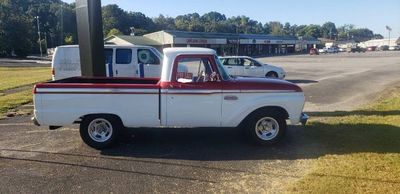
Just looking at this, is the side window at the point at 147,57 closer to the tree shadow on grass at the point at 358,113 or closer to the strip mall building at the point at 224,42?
the tree shadow on grass at the point at 358,113

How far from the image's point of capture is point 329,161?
286 inches

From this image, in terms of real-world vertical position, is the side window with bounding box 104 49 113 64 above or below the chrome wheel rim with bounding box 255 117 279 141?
above

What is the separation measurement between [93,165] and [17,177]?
1.22m

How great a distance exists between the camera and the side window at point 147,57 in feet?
52.2

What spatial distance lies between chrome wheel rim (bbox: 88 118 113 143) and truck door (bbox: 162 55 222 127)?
119 centimetres

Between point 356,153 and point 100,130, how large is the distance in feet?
15.8

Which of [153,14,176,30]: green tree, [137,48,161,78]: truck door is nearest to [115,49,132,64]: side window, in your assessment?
[137,48,161,78]: truck door

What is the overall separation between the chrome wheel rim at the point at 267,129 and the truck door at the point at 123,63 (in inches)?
327

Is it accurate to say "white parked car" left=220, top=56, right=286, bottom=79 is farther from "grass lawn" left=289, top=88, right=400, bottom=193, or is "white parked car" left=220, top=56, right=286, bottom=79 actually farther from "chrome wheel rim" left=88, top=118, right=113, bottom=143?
"chrome wheel rim" left=88, top=118, right=113, bottom=143

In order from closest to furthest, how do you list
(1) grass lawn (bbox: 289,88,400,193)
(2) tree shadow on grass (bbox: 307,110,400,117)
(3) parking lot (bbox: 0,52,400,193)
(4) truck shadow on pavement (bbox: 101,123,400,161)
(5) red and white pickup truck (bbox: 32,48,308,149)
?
1. (1) grass lawn (bbox: 289,88,400,193)
2. (3) parking lot (bbox: 0,52,400,193)
3. (4) truck shadow on pavement (bbox: 101,123,400,161)
4. (5) red and white pickup truck (bbox: 32,48,308,149)
5. (2) tree shadow on grass (bbox: 307,110,400,117)

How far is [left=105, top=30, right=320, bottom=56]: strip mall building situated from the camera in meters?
77.8

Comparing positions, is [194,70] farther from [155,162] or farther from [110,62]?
[110,62]

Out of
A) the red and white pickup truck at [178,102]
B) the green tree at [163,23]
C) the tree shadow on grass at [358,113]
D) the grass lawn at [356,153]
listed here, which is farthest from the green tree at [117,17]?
the red and white pickup truck at [178,102]

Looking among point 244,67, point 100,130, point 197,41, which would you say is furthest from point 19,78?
point 197,41
